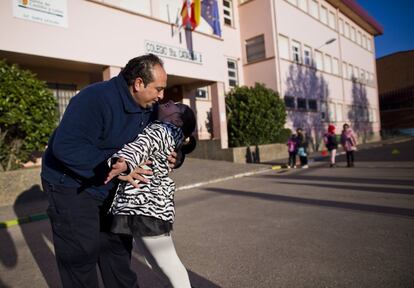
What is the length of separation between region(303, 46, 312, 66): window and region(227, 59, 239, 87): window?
249 inches

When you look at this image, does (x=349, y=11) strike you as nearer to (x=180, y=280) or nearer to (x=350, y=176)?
(x=350, y=176)

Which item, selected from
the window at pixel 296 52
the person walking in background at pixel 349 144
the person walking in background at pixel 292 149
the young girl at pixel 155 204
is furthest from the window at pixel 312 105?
the young girl at pixel 155 204

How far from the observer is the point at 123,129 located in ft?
7.20

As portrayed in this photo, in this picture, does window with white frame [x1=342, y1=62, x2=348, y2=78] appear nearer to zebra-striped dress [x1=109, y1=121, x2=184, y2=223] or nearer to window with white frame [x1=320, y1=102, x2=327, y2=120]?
window with white frame [x1=320, y1=102, x2=327, y2=120]

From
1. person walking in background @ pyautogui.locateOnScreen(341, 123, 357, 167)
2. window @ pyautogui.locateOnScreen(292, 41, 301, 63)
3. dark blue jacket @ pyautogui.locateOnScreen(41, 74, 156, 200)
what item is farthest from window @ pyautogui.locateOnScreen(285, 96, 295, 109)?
dark blue jacket @ pyautogui.locateOnScreen(41, 74, 156, 200)

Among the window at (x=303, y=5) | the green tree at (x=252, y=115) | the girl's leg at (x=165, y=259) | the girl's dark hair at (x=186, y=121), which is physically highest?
the window at (x=303, y=5)

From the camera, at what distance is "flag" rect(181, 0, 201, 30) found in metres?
14.6

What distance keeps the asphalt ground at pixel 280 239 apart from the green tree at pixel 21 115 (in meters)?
1.77

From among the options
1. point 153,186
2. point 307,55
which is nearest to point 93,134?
point 153,186

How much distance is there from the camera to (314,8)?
89.5 feet

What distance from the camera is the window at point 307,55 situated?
25.5 m

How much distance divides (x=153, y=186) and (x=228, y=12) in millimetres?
22569

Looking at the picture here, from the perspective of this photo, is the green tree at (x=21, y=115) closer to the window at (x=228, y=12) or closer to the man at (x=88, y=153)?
the man at (x=88, y=153)

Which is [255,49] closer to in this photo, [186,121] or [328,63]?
[328,63]
